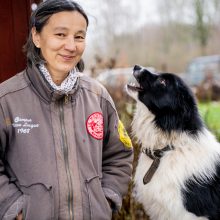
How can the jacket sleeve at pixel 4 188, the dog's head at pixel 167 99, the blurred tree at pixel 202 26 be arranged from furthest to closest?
the blurred tree at pixel 202 26 → the dog's head at pixel 167 99 → the jacket sleeve at pixel 4 188

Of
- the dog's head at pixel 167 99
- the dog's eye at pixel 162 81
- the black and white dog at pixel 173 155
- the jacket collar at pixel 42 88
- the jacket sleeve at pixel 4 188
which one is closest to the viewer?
the jacket sleeve at pixel 4 188

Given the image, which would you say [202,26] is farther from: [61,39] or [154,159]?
[61,39]

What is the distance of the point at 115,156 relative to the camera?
7.92 feet

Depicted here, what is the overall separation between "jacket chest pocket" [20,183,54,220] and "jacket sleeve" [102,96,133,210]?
0.43 meters

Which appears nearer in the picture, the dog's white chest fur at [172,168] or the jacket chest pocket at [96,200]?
the jacket chest pocket at [96,200]

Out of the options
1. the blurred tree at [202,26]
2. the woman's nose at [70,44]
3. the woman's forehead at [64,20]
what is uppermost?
the woman's forehead at [64,20]

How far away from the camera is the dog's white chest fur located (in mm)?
2594

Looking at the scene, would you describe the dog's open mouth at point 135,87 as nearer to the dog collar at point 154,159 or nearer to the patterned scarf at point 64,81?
the dog collar at point 154,159

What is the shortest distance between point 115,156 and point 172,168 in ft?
1.67

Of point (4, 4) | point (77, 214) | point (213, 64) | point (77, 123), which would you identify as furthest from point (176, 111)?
point (213, 64)

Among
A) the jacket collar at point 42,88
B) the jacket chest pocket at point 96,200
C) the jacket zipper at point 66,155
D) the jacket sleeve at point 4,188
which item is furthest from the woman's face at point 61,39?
the jacket chest pocket at point 96,200

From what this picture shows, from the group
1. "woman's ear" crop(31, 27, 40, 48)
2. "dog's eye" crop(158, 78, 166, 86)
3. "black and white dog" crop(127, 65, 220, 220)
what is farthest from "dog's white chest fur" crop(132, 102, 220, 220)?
"woman's ear" crop(31, 27, 40, 48)

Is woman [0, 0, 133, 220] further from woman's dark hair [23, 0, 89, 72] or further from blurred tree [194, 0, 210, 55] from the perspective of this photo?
blurred tree [194, 0, 210, 55]

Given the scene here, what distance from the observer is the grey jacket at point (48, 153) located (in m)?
2.02
